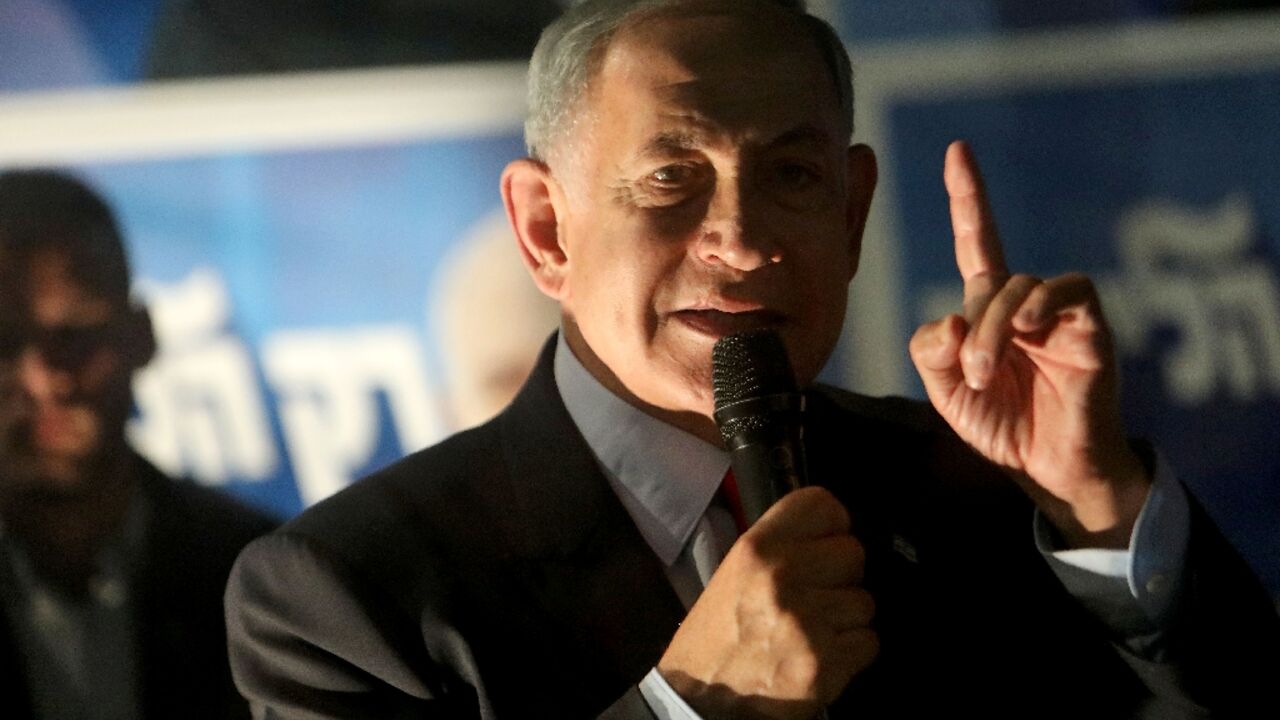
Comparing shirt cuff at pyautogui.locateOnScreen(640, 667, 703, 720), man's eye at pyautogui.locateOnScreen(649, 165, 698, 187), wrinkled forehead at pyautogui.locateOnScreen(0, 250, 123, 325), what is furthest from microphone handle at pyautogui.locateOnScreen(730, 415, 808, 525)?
wrinkled forehead at pyautogui.locateOnScreen(0, 250, 123, 325)

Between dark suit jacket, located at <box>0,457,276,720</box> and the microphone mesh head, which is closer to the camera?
the microphone mesh head

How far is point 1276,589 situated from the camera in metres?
2.23

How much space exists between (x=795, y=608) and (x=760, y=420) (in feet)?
0.53

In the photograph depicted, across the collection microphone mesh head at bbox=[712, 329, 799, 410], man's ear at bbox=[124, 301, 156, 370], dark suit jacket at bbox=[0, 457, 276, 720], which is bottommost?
dark suit jacket at bbox=[0, 457, 276, 720]

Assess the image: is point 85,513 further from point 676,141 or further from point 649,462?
point 676,141

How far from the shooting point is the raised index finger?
52.5 inches

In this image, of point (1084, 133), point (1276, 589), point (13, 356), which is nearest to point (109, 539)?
point (13, 356)

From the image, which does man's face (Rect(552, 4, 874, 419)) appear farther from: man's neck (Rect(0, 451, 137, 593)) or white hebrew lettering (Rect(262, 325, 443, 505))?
man's neck (Rect(0, 451, 137, 593))

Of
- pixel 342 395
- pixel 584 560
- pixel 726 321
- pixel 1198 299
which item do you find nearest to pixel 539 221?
pixel 726 321

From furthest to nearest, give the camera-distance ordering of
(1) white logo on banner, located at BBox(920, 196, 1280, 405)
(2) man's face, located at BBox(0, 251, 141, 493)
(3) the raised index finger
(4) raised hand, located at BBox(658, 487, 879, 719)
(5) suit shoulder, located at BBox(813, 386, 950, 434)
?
1. (1) white logo on banner, located at BBox(920, 196, 1280, 405)
2. (2) man's face, located at BBox(0, 251, 141, 493)
3. (5) suit shoulder, located at BBox(813, 386, 950, 434)
4. (3) the raised index finger
5. (4) raised hand, located at BBox(658, 487, 879, 719)

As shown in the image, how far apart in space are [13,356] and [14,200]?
0.23m

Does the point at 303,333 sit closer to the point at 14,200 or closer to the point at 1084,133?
the point at 14,200

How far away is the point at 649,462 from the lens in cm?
153

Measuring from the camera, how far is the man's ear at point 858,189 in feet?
5.37
